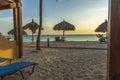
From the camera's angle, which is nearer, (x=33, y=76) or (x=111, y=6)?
(x=111, y=6)

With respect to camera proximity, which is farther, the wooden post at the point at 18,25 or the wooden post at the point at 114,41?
the wooden post at the point at 18,25

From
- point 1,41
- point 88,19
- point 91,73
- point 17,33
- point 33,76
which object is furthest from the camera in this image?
point 88,19

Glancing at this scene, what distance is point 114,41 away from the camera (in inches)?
25.1

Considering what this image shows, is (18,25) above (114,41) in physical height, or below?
above

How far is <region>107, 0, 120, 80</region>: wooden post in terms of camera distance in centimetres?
63

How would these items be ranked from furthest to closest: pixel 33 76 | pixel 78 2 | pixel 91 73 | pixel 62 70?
pixel 78 2 → pixel 62 70 → pixel 91 73 → pixel 33 76

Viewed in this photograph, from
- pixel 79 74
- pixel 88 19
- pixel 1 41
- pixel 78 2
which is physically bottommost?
pixel 79 74

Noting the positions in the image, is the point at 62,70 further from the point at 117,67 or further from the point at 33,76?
the point at 117,67

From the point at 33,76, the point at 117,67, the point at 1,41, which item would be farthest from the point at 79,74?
the point at 117,67

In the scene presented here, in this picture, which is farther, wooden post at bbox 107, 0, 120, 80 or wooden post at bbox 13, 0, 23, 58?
wooden post at bbox 13, 0, 23, 58

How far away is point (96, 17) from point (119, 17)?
2247cm

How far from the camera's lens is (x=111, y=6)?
64 centimetres

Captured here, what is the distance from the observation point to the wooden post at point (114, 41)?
631 mm

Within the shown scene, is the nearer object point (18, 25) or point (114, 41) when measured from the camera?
point (114, 41)
